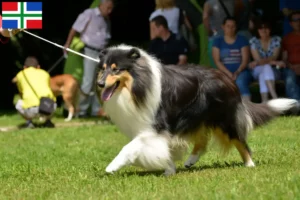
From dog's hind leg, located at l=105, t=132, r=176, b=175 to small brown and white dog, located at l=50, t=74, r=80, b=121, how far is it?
26.7 feet

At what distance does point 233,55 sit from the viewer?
14578mm

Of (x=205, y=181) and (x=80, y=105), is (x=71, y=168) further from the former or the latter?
(x=80, y=105)

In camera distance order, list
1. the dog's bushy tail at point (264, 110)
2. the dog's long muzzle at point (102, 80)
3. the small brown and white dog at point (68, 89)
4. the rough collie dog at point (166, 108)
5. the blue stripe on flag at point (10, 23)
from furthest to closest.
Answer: the small brown and white dog at point (68, 89), the blue stripe on flag at point (10, 23), the dog's bushy tail at point (264, 110), the rough collie dog at point (166, 108), the dog's long muzzle at point (102, 80)

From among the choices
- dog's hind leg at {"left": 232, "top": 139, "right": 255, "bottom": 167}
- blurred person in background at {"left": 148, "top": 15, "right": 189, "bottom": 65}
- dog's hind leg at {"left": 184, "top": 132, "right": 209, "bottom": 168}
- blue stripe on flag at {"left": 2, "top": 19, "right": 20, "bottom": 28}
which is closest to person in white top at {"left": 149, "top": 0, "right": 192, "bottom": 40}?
blurred person in background at {"left": 148, "top": 15, "right": 189, "bottom": 65}

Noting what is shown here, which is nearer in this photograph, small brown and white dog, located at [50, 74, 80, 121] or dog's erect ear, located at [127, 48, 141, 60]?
dog's erect ear, located at [127, 48, 141, 60]

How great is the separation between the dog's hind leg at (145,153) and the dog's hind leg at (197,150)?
0.91m

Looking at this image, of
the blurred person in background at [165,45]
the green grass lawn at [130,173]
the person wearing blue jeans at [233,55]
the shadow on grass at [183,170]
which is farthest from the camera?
the blurred person in background at [165,45]

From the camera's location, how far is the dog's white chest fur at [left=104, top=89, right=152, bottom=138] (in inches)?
305

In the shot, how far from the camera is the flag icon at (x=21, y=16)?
389 inches

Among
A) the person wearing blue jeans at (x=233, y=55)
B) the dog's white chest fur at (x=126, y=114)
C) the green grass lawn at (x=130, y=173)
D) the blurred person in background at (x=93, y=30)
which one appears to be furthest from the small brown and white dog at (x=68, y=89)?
the dog's white chest fur at (x=126, y=114)

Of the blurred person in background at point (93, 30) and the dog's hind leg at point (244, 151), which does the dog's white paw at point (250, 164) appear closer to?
the dog's hind leg at point (244, 151)

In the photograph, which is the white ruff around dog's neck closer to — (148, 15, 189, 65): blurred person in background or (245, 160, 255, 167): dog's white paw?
(245, 160, 255, 167): dog's white paw

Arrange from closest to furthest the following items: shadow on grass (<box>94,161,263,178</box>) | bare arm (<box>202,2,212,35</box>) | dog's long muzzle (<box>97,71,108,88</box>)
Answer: dog's long muzzle (<box>97,71,108,88</box>) → shadow on grass (<box>94,161,263,178</box>) → bare arm (<box>202,2,212,35</box>)

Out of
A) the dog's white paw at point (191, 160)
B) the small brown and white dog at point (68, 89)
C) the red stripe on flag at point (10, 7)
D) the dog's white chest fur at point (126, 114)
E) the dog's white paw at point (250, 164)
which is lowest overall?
the small brown and white dog at point (68, 89)
